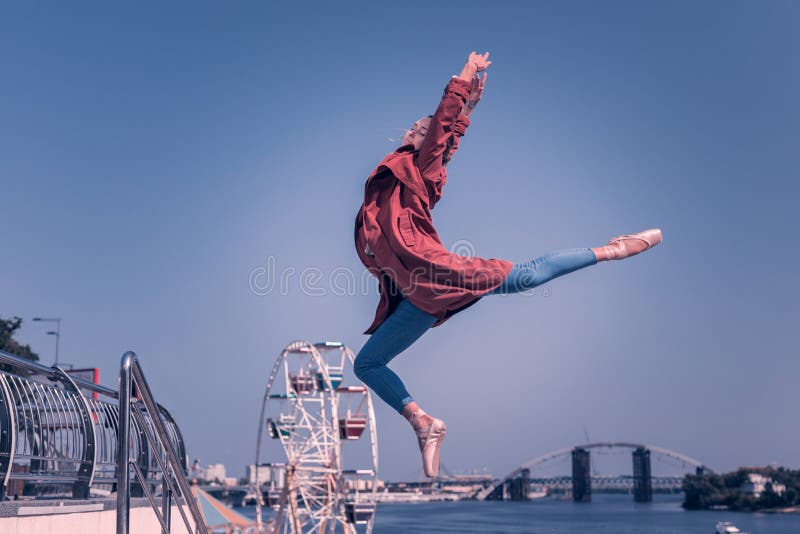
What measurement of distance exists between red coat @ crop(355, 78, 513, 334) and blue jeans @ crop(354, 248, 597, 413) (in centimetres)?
8

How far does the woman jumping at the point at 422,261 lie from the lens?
5047 mm

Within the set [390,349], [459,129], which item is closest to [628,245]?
[459,129]

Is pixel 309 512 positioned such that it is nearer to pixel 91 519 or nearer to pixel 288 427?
pixel 288 427

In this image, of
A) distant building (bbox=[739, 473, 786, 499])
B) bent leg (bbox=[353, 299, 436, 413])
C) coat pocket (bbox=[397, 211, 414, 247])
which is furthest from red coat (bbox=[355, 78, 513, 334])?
distant building (bbox=[739, 473, 786, 499])

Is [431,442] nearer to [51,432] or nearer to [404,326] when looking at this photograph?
[404,326]

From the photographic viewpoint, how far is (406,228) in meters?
5.14

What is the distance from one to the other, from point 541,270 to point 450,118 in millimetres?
1032

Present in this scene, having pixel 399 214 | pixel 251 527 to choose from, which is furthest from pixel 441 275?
pixel 251 527

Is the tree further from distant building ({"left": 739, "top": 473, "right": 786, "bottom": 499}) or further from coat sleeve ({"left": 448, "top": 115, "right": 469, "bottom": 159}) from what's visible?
distant building ({"left": 739, "top": 473, "right": 786, "bottom": 499})

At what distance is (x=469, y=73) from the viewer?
532 cm

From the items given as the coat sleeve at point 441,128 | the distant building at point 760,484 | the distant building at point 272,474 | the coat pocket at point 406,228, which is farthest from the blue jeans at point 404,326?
the distant building at point 760,484

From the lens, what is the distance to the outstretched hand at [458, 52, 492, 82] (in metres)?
5.30

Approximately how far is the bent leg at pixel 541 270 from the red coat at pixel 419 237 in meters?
0.06

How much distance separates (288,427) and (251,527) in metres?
4.37
